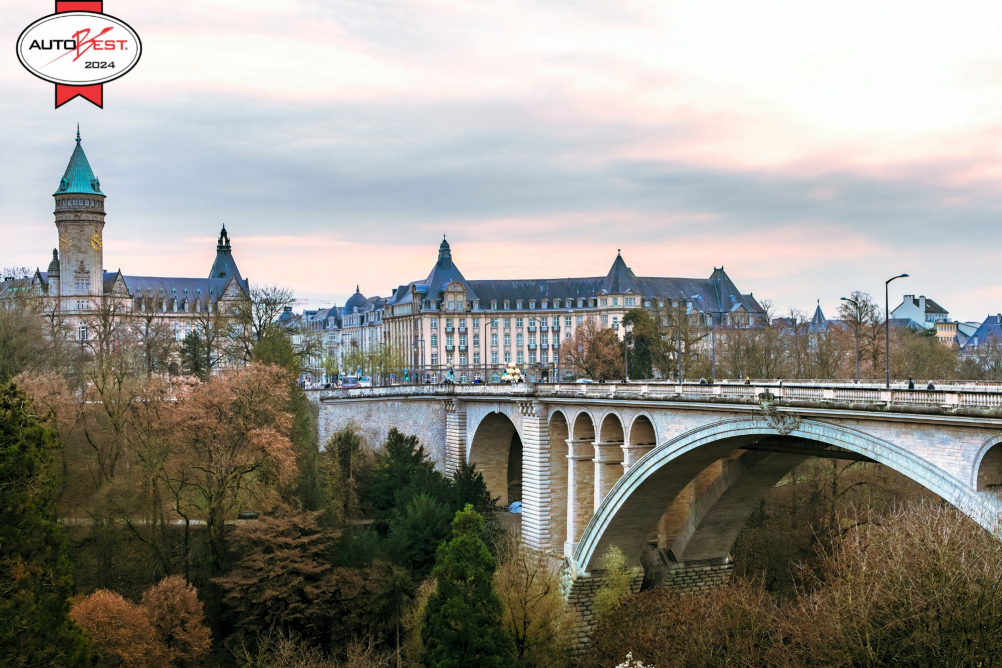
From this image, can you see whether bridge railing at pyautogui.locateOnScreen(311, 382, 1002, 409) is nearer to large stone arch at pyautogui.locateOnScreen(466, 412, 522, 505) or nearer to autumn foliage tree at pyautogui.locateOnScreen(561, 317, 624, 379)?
large stone arch at pyautogui.locateOnScreen(466, 412, 522, 505)

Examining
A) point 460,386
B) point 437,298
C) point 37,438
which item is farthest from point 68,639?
point 437,298

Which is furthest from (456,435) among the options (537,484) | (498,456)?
(537,484)

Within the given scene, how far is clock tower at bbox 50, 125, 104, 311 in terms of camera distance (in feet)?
405

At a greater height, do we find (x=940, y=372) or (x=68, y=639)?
(x=940, y=372)

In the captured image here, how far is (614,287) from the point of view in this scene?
148 m

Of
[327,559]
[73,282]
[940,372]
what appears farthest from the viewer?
[73,282]

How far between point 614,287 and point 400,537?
101 meters

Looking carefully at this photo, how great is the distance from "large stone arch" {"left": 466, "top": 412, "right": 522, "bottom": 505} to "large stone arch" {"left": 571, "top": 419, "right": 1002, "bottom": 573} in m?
17.6

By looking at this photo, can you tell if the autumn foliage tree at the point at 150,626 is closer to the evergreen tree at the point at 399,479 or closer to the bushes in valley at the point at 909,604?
the evergreen tree at the point at 399,479

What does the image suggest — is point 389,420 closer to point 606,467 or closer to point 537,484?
point 537,484

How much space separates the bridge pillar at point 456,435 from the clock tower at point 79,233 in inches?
3007

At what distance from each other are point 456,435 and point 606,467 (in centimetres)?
2251

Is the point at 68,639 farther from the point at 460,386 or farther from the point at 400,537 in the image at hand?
the point at 460,386

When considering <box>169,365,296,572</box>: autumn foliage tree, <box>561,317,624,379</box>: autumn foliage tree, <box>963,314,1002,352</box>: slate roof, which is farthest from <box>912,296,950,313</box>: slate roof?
<box>169,365,296,572</box>: autumn foliage tree
